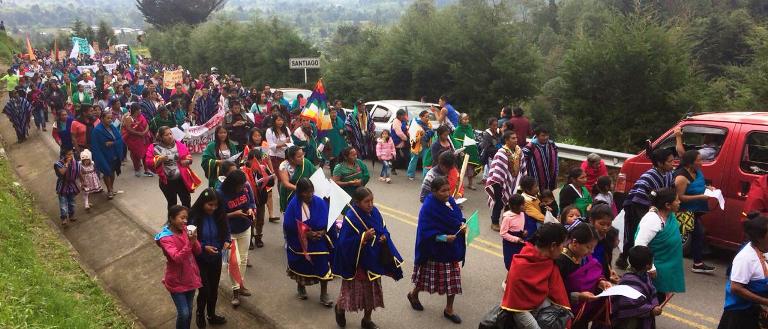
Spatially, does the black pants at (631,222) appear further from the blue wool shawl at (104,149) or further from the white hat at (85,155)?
the blue wool shawl at (104,149)

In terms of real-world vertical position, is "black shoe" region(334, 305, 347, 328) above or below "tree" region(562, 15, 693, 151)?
below

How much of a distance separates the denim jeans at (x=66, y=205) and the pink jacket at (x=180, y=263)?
5.91 meters

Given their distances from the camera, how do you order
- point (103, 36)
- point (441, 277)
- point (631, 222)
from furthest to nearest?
point (103, 36) → point (631, 222) → point (441, 277)

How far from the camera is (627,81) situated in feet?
42.6

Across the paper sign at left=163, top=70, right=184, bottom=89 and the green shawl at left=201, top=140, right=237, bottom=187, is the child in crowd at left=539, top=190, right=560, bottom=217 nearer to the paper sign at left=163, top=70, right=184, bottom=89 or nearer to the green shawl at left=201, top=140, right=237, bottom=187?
the green shawl at left=201, top=140, right=237, bottom=187

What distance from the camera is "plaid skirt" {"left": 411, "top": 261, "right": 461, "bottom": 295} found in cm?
619

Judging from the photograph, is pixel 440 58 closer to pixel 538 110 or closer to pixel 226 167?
pixel 538 110

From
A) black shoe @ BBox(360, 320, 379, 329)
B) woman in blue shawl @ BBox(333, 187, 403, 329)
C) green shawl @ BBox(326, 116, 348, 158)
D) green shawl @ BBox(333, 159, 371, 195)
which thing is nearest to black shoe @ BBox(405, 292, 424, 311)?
black shoe @ BBox(360, 320, 379, 329)

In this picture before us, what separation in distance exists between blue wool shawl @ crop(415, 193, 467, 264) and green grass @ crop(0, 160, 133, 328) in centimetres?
344

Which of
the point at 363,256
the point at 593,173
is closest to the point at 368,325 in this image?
the point at 363,256

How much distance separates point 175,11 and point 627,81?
6505cm

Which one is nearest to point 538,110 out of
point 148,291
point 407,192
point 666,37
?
point 666,37

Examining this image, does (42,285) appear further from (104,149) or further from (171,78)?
(171,78)

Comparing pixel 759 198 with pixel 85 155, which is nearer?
pixel 759 198
